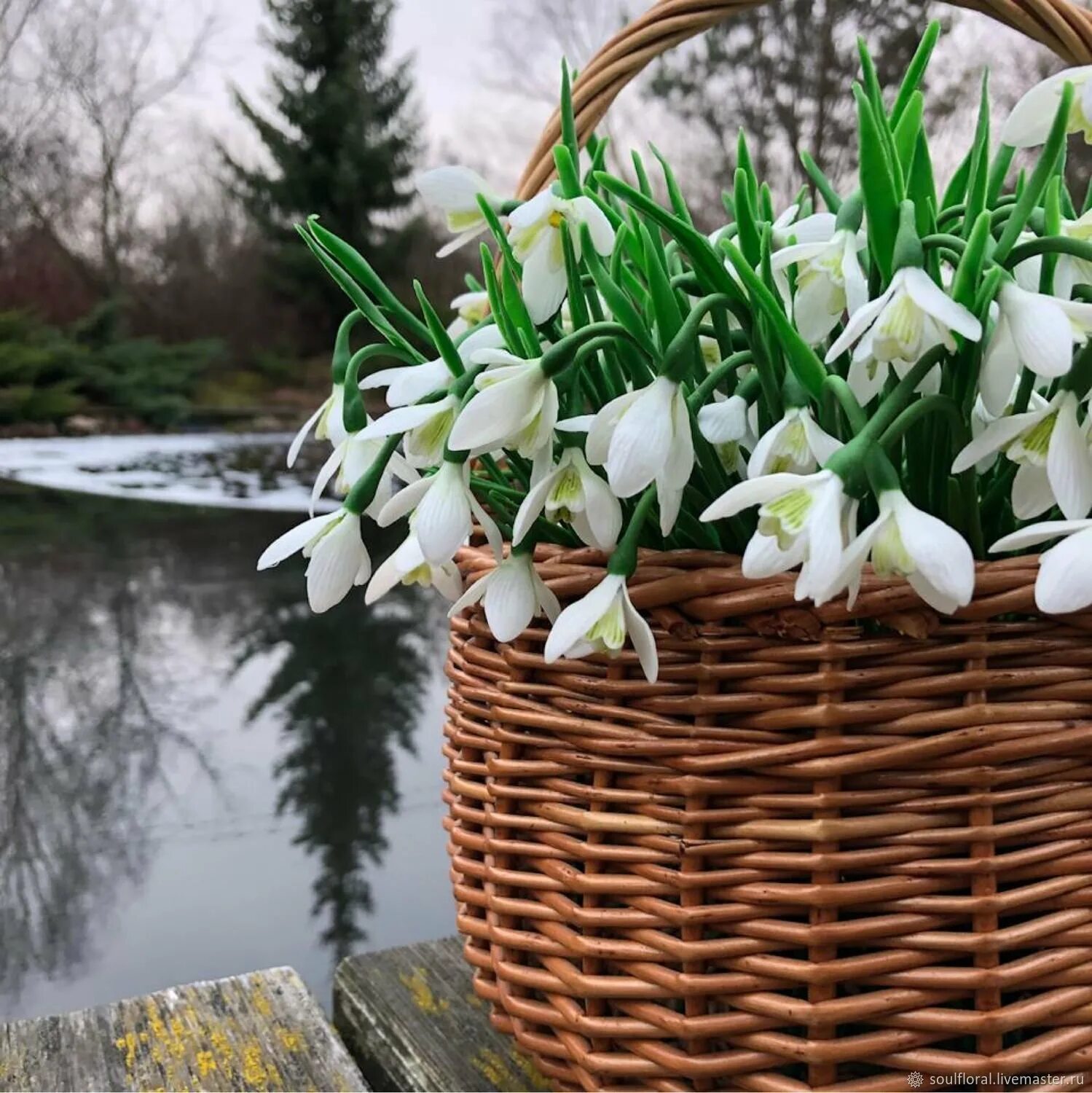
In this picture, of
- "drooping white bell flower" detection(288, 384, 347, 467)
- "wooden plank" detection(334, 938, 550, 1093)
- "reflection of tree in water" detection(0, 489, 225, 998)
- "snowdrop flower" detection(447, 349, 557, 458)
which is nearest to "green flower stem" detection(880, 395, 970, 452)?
"snowdrop flower" detection(447, 349, 557, 458)

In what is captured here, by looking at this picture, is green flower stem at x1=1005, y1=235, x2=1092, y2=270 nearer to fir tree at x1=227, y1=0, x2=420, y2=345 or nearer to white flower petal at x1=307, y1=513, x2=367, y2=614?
white flower petal at x1=307, y1=513, x2=367, y2=614

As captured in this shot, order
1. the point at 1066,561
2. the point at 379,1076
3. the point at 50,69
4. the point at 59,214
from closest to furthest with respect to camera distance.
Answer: the point at 1066,561 → the point at 379,1076 → the point at 50,69 → the point at 59,214

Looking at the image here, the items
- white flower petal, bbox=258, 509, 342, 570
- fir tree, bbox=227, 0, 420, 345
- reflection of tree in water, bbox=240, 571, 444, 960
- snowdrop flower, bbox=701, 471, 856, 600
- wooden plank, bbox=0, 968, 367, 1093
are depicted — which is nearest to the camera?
snowdrop flower, bbox=701, 471, 856, 600

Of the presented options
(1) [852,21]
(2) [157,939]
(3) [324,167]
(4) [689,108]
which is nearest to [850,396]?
(2) [157,939]

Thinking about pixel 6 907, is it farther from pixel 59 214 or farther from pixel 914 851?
pixel 59 214

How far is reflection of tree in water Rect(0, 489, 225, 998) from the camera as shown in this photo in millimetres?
1466

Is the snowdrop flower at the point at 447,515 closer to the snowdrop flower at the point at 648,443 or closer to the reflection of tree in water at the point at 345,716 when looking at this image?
the snowdrop flower at the point at 648,443

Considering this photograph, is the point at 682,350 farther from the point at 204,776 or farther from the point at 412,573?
the point at 204,776

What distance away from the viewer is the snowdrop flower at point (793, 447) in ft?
1.09

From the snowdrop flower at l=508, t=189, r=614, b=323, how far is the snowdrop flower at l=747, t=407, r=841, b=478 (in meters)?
0.10

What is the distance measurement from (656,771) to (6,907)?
1387mm

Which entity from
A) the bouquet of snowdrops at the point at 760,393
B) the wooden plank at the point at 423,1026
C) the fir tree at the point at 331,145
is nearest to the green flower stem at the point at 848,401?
the bouquet of snowdrops at the point at 760,393

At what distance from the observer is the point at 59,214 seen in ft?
38.0

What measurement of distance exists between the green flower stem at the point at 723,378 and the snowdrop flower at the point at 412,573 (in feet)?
0.34
